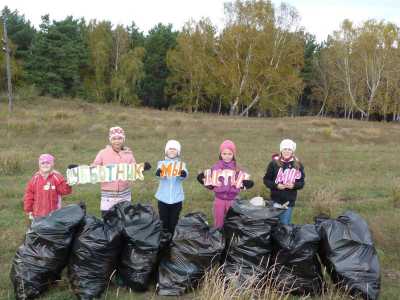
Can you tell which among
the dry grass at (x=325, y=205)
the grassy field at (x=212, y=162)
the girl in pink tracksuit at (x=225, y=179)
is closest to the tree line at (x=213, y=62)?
the grassy field at (x=212, y=162)

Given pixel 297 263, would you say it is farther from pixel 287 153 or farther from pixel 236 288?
pixel 287 153

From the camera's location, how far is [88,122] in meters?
17.5

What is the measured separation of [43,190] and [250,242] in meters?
2.41

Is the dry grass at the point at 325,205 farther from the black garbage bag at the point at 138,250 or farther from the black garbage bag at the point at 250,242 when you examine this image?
the black garbage bag at the point at 138,250

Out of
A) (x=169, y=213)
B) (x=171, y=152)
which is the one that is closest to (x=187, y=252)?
(x=169, y=213)

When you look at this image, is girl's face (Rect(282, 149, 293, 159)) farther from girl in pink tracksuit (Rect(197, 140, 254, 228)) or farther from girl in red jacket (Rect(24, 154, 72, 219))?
girl in red jacket (Rect(24, 154, 72, 219))

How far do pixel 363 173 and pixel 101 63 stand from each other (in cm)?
3349

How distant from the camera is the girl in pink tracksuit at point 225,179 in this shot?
4.92 m

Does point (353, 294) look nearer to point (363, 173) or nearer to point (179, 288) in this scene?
point (179, 288)

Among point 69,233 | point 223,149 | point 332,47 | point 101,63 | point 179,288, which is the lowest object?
point 179,288

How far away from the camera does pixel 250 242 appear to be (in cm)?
406

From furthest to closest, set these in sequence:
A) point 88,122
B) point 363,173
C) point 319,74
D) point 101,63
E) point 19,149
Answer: point 319,74 < point 101,63 < point 88,122 < point 19,149 < point 363,173

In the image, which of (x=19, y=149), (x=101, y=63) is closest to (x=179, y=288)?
(x=19, y=149)

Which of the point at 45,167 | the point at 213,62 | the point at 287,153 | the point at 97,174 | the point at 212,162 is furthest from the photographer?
the point at 213,62
